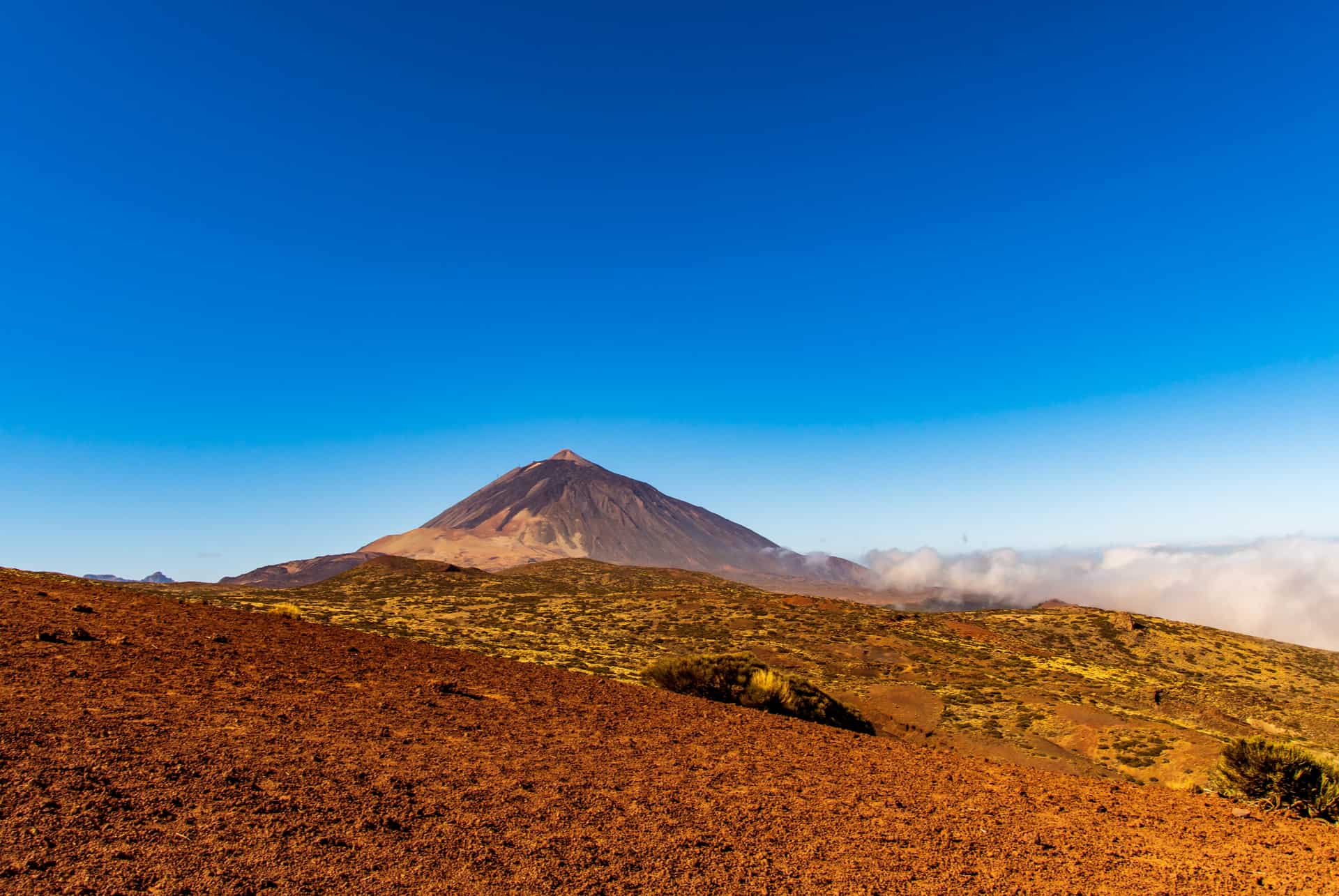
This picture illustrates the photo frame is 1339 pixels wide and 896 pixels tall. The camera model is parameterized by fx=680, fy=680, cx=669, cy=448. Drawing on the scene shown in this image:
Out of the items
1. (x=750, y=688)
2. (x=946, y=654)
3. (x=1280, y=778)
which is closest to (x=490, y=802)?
(x=750, y=688)

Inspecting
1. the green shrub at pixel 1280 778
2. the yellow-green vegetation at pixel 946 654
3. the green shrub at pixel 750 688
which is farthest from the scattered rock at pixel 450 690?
the green shrub at pixel 1280 778

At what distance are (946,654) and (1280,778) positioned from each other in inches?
737

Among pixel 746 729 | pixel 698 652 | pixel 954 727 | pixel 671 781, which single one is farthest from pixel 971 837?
pixel 698 652

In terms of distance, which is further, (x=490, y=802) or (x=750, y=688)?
(x=750, y=688)

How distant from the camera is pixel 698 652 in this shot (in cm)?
2644

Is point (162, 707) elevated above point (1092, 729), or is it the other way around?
point (162, 707)

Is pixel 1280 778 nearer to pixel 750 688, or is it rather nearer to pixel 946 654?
pixel 750 688

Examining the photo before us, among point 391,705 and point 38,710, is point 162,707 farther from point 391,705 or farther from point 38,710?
point 391,705

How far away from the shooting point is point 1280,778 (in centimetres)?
1172

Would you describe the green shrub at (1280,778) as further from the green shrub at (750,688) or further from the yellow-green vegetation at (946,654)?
the green shrub at (750,688)

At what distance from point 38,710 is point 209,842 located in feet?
16.4

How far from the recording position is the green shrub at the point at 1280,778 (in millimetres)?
11086

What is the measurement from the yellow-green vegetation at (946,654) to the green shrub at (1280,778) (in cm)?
181

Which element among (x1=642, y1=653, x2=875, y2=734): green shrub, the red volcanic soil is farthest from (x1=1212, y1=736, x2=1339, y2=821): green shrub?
(x1=642, y1=653, x2=875, y2=734): green shrub
